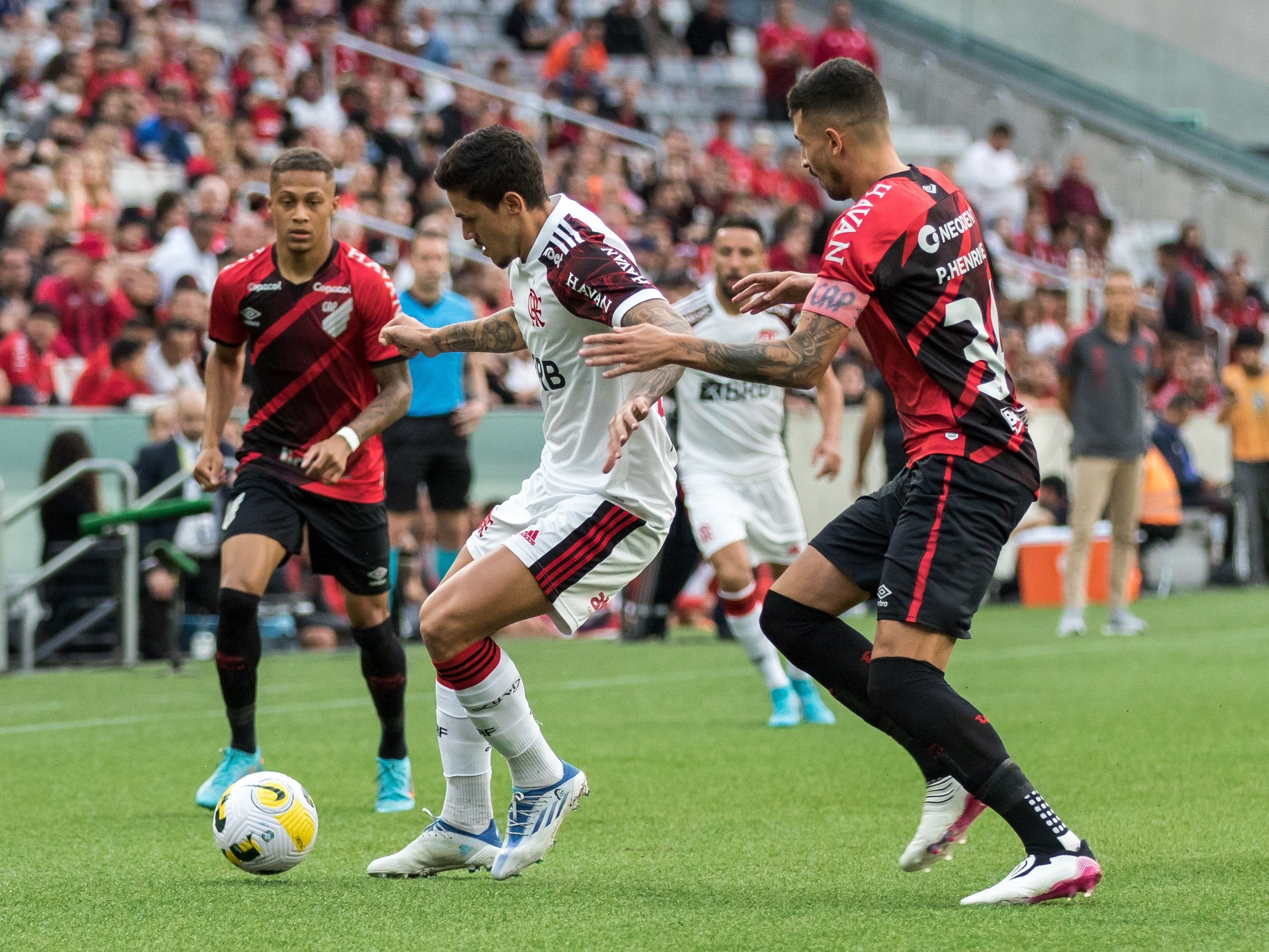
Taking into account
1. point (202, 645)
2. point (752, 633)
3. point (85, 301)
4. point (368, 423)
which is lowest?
point (202, 645)

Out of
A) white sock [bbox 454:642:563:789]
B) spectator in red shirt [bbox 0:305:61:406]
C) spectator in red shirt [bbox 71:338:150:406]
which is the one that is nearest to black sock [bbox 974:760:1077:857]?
white sock [bbox 454:642:563:789]

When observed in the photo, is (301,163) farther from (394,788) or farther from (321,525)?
(394,788)

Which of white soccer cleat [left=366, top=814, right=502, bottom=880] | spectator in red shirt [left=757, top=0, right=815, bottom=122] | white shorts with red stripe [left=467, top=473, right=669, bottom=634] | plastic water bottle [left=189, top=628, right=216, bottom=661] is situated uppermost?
spectator in red shirt [left=757, top=0, right=815, bottom=122]

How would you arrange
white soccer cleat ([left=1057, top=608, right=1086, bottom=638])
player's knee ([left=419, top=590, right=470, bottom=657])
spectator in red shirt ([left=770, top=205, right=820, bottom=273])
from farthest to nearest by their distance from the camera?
spectator in red shirt ([left=770, top=205, right=820, bottom=273]), white soccer cleat ([left=1057, top=608, right=1086, bottom=638]), player's knee ([left=419, top=590, right=470, bottom=657])

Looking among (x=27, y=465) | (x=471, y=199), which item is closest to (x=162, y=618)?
(x=27, y=465)

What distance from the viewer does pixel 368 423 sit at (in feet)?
21.8

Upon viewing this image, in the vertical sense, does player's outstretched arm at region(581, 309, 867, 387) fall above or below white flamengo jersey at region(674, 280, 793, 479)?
above

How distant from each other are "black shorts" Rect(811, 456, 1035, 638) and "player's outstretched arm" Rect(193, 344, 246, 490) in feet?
9.98

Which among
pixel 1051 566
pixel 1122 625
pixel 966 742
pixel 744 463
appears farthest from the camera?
pixel 1051 566

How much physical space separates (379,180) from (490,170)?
13.8 metres

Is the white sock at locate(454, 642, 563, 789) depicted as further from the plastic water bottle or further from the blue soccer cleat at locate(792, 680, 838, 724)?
the plastic water bottle

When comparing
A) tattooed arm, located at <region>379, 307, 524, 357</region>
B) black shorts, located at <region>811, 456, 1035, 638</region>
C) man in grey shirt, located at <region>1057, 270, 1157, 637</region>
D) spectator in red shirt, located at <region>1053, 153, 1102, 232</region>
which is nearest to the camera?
black shorts, located at <region>811, 456, 1035, 638</region>

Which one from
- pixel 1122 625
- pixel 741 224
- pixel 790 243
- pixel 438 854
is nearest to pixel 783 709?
pixel 741 224

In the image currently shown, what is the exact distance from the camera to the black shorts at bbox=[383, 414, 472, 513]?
12062 mm
